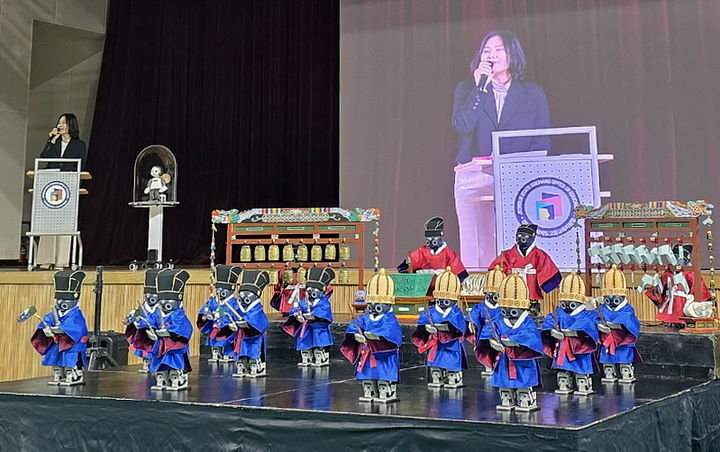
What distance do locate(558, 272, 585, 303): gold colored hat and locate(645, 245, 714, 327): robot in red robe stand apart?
Result: 136 cm

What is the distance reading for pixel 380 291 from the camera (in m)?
3.54

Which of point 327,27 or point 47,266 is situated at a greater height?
point 327,27

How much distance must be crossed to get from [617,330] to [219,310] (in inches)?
84.2

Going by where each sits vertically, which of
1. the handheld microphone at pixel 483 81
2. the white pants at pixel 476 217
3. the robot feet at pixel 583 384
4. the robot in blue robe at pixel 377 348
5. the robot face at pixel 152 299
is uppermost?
the handheld microphone at pixel 483 81

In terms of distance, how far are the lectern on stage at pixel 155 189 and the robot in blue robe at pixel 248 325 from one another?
8.49ft

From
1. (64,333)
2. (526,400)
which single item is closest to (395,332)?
(526,400)

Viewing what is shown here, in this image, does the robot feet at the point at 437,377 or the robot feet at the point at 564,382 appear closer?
the robot feet at the point at 564,382

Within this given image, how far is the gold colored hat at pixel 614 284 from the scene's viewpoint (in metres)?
3.95

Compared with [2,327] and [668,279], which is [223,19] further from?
[668,279]

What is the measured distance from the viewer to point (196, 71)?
992cm

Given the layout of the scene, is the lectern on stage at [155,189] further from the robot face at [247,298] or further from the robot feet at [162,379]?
the robot feet at [162,379]

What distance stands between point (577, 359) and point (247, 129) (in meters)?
6.81

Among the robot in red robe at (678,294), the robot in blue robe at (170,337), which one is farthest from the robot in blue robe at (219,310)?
the robot in red robe at (678,294)

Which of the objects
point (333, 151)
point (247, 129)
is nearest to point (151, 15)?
point (247, 129)
